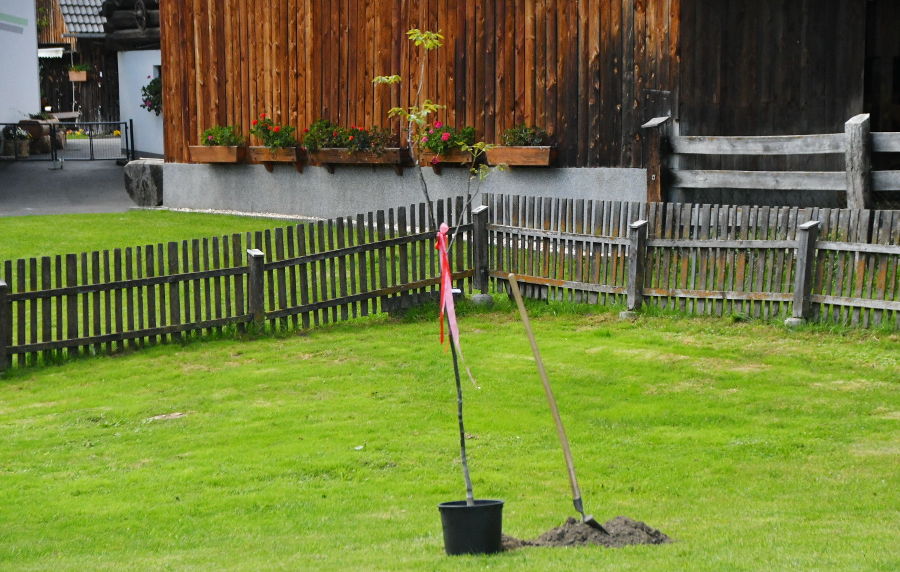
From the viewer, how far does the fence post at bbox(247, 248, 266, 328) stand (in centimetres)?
1395

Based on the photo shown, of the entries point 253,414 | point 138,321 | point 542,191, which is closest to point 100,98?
point 542,191

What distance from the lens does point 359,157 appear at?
21266mm

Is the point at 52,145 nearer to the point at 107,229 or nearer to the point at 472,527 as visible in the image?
the point at 107,229

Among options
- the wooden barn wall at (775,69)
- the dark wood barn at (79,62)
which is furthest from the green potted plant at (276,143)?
A: the dark wood barn at (79,62)

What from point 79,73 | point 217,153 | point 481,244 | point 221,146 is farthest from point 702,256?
point 79,73

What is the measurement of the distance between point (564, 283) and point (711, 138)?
8.38ft

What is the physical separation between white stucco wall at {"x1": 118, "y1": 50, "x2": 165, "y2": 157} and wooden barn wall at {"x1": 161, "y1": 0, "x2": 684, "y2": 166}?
1019cm

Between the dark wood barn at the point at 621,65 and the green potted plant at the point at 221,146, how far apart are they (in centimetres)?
262

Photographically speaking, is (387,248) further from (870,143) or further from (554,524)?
(554,524)

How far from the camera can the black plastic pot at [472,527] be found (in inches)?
243

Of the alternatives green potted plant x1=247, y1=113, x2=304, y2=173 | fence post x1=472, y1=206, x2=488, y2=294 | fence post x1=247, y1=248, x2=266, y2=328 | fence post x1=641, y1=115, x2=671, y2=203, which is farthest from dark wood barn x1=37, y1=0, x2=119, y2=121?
fence post x1=247, y1=248, x2=266, y2=328

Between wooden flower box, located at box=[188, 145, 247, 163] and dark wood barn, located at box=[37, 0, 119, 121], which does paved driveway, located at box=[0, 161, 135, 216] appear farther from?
dark wood barn, located at box=[37, 0, 119, 121]

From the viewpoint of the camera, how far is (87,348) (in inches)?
521

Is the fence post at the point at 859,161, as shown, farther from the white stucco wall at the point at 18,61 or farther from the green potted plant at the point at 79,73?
the green potted plant at the point at 79,73
